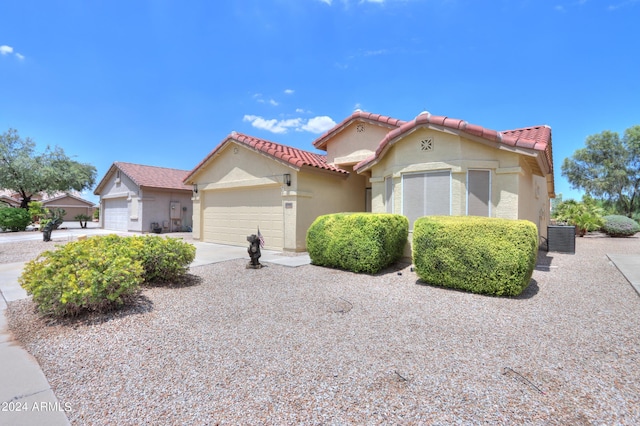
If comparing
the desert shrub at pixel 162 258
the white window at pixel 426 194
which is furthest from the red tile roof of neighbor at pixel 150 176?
the white window at pixel 426 194

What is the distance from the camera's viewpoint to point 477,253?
19.2 ft

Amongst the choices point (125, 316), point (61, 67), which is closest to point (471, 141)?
point (125, 316)

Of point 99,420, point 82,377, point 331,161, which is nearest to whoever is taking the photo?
point 99,420

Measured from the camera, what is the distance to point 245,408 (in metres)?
2.48

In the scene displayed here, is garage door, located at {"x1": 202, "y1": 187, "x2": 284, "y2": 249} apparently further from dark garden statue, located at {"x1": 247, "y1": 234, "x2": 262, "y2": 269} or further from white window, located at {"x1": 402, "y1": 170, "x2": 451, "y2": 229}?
white window, located at {"x1": 402, "y1": 170, "x2": 451, "y2": 229}

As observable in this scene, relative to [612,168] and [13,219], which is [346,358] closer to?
[13,219]

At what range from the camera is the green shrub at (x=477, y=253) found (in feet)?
18.2

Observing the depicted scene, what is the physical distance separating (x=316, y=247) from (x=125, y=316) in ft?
16.3

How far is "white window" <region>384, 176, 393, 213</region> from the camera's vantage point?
944cm

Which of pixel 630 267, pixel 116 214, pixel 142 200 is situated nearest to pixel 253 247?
pixel 630 267

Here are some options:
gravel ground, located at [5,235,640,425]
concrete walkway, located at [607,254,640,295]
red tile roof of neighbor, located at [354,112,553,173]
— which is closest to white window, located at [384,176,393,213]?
red tile roof of neighbor, located at [354,112,553,173]

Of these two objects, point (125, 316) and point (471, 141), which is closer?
point (125, 316)

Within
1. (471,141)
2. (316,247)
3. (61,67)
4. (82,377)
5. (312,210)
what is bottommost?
(82,377)

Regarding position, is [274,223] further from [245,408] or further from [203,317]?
[245,408]
